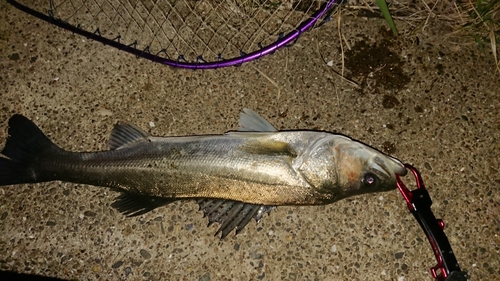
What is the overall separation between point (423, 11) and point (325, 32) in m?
0.82

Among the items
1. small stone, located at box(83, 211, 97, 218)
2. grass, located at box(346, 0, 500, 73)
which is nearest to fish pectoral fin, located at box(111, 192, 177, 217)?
small stone, located at box(83, 211, 97, 218)

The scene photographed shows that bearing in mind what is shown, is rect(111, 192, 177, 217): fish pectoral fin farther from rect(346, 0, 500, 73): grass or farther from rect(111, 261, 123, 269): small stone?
rect(346, 0, 500, 73): grass

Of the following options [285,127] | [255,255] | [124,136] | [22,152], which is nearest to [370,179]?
[285,127]

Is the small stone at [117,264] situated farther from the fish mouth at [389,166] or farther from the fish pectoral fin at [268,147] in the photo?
the fish mouth at [389,166]

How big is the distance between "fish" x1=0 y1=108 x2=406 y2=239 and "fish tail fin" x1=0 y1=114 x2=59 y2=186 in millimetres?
87

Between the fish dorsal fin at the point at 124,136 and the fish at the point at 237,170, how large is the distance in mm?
91

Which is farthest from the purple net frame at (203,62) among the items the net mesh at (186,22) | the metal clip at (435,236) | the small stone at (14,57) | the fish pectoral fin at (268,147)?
the metal clip at (435,236)

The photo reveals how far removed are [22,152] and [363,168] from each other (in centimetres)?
258

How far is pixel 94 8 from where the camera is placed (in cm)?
332

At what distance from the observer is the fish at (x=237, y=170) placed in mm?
2582

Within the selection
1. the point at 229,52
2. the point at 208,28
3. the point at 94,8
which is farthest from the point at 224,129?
the point at 94,8

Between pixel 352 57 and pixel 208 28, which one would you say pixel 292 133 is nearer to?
pixel 352 57

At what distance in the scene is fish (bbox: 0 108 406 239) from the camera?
258cm

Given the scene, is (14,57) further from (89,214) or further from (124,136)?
(89,214)
